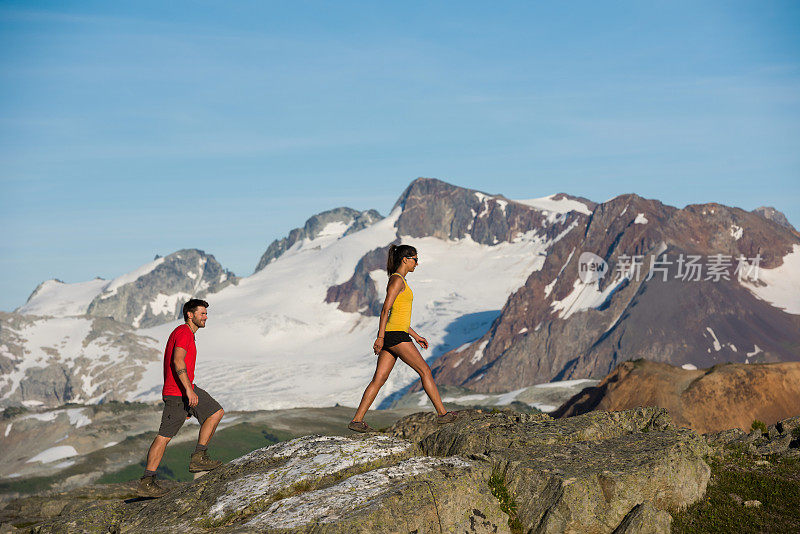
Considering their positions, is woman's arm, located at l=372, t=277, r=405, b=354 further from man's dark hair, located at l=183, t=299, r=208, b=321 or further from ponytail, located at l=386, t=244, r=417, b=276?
man's dark hair, located at l=183, t=299, r=208, b=321

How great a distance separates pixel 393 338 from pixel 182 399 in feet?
13.5

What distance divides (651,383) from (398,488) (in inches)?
1434

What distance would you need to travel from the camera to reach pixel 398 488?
12.3 meters

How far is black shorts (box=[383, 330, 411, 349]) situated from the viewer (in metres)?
15.5

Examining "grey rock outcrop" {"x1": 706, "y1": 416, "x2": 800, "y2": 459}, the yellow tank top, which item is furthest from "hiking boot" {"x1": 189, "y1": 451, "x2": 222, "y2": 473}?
"grey rock outcrop" {"x1": 706, "y1": 416, "x2": 800, "y2": 459}

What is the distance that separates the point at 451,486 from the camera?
12398 mm

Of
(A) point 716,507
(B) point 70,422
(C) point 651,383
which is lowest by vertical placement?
(B) point 70,422

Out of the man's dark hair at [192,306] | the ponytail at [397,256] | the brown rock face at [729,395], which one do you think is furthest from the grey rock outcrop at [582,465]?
the brown rock face at [729,395]

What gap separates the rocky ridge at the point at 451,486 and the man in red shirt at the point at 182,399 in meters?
0.64

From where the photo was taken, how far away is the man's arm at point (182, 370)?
46.7 ft

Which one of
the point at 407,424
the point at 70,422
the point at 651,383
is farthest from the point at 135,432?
the point at 407,424

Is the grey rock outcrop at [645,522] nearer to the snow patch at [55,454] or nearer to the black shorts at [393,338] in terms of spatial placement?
the black shorts at [393,338]

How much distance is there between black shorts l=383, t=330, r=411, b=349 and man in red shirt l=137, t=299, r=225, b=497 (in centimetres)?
337

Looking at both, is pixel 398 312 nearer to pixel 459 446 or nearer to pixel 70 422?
pixel 459 446
